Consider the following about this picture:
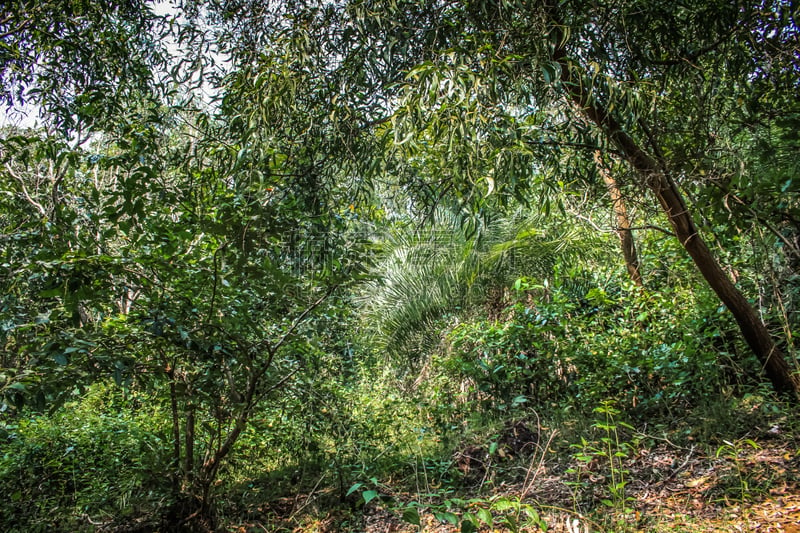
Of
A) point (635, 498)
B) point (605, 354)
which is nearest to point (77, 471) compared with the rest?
point (635, 498)

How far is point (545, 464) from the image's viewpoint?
362cm

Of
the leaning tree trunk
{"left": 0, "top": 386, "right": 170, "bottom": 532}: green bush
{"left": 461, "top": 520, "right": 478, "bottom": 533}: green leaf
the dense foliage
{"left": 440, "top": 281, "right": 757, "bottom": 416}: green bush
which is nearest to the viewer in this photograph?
{"left": 461, "top": 520, "right": 478, "bottom": 533}: green leaf

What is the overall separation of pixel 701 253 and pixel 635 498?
1.74 meters

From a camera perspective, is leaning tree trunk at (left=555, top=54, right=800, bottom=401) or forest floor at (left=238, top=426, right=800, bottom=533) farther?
leaning tree trunk at (left=555, top=54, right=800, bottom=401)

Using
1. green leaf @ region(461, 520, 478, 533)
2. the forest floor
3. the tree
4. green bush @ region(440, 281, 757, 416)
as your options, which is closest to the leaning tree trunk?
the tree

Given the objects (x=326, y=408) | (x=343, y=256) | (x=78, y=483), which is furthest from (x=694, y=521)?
(x=78, y=483)

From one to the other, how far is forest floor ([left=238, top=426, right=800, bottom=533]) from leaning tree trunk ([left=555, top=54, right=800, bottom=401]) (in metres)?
0.51

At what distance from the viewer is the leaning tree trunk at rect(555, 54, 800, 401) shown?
3.23 m

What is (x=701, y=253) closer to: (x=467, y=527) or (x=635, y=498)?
(x=635, y=498)

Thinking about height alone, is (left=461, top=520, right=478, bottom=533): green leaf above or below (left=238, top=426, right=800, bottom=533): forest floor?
above

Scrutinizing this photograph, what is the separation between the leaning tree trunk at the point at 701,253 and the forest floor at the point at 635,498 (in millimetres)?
514

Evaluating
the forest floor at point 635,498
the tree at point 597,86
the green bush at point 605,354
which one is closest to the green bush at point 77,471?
the forest floor at point 635,498

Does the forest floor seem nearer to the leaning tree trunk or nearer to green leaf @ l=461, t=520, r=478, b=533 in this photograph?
green leaf @ l=461, t=520, r=478, b=533

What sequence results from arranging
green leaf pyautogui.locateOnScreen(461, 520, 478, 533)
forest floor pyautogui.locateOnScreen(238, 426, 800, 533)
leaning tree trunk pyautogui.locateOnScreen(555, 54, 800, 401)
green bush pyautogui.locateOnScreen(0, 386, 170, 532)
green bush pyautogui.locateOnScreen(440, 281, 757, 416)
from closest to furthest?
1. green leaf pyautogui.locateOnScreen(461, 520, 478, 533)
2. forest floor pyautogui.locateOnScreen(238, 426, 800, 533)
3. leaning tree trunk pyautogui.locateOnScreen(555, 54, 800, 401)
4. green bush pyautogui.locateOnScreen(0, 386, 170, 532)
5. green bush pyautogui.locateOnScreen(440, 281, 757, 416)
